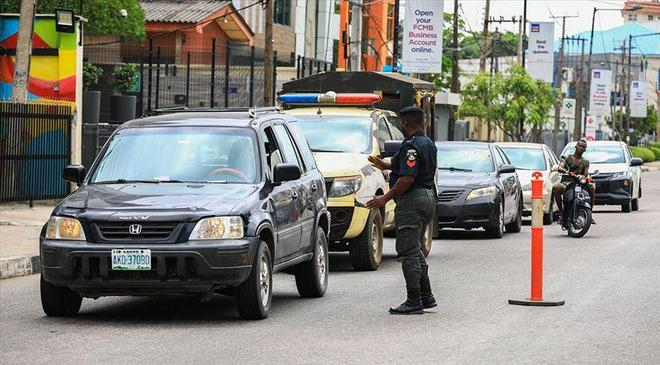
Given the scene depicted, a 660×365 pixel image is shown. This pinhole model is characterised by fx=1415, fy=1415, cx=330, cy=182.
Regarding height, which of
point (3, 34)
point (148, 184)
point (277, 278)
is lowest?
point (277, 278)

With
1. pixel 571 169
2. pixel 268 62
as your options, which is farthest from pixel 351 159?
pixel 268 62

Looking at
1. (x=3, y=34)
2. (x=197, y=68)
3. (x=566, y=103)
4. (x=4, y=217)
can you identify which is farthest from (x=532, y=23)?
(x=4, y=217)

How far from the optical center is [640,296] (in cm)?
1452

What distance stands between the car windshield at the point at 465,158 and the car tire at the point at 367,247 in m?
7.62

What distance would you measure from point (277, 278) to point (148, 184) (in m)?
4.27

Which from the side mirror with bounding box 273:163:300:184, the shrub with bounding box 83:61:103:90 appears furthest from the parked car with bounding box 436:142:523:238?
the shrub with bounding box 83:61:103:90

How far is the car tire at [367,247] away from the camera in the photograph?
17078 millimetres

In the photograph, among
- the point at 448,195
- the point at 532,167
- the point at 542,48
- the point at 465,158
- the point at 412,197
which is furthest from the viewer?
the point at 542,48

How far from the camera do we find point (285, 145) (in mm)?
13953

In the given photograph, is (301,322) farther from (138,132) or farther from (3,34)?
(3,34)

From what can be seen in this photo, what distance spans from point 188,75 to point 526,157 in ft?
28.4

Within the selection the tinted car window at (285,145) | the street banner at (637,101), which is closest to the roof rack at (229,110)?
the tinted car window at (285,145)

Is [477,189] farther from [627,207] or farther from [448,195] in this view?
[627,207]

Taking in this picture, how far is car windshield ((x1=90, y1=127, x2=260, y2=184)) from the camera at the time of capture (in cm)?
1270
